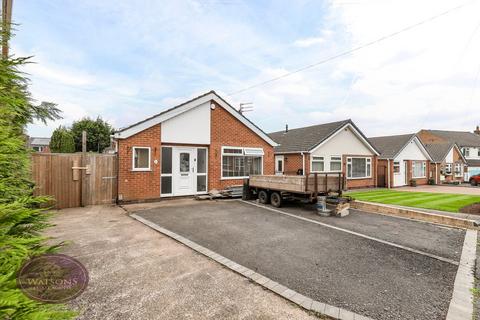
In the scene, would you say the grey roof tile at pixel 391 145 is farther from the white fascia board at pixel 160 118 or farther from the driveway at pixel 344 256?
the white fascia board at pixel 160 118

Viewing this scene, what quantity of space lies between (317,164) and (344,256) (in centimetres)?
1343

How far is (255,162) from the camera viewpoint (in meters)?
14.2

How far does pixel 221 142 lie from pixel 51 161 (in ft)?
24.5

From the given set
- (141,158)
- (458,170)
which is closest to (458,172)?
(458,170)

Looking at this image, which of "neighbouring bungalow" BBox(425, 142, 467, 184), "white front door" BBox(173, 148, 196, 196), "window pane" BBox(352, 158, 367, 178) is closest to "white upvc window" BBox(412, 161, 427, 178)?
"neighbouring bungalow" BBox(425, 142, 467, 184)

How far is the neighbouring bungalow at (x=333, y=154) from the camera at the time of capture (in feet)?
57.1

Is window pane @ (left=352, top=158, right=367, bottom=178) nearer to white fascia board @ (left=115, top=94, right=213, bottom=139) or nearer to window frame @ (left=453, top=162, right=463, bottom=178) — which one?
white fascia board @ (left=115, top=94, right=213, bottom=139)

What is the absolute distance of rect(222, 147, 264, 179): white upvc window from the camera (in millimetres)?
12977

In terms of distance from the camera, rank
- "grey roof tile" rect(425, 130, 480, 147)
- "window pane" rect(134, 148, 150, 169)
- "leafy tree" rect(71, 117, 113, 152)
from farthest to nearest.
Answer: "grey roof tile" rect(425, 130, 480, 147) < "leafy tree" rect(71, 117, 113, 152) < "window pane" rect(134, 148, 150, 169)

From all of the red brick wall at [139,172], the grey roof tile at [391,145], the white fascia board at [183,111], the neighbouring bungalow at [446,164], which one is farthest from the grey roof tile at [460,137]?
the red brick wall at [139,172]

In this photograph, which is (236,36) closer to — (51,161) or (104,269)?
(51,161)

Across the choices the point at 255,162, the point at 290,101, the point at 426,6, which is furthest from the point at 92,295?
the point at 290,101

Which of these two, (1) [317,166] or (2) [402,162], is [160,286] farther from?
(2) [402,162]

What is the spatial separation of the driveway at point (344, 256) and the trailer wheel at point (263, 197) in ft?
7.29
